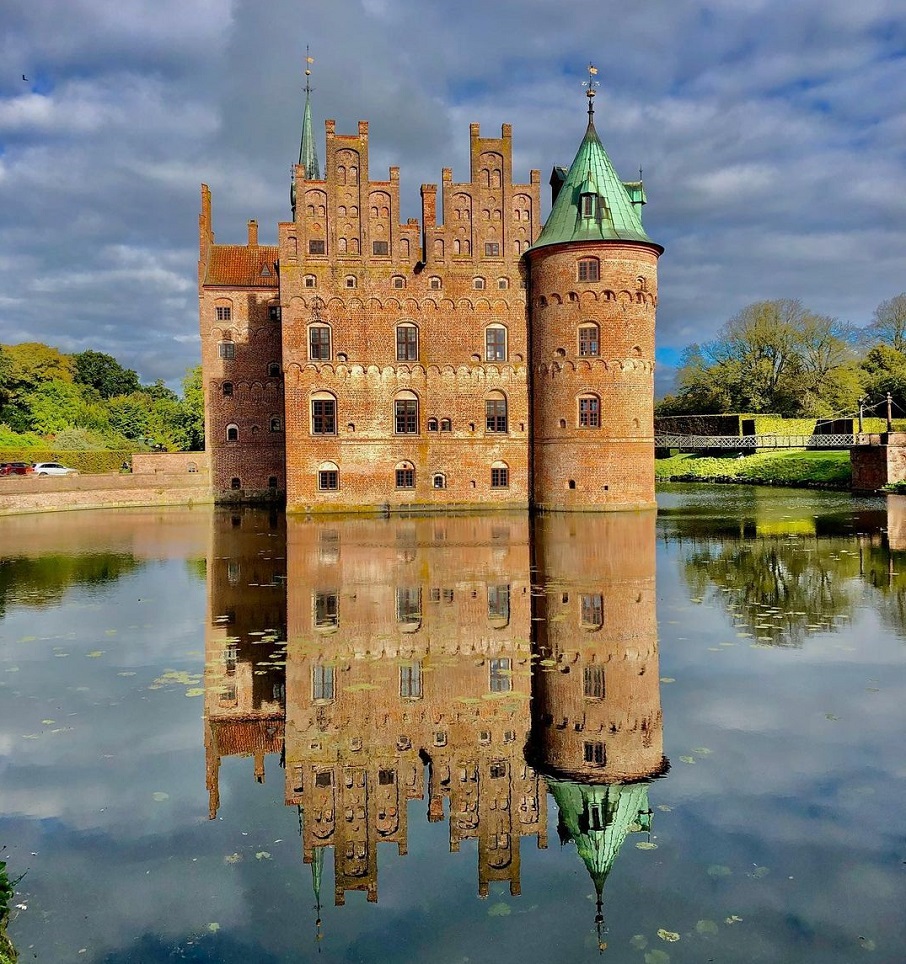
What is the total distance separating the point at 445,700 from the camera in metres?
9.65

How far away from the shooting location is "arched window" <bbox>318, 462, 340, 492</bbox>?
35.6 metres

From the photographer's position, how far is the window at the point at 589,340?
1315 inches

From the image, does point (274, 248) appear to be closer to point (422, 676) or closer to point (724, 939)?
point (422, 676)

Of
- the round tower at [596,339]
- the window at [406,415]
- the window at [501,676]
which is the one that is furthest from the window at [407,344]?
the window at [501,676]

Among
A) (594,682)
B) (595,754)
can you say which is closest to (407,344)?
(594,682)

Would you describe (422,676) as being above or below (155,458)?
below

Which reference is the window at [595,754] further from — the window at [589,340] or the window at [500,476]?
the window at [500,476]

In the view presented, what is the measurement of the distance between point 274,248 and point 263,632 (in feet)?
121

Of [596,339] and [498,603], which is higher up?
[596,339]

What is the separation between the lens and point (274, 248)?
4638 centimetres

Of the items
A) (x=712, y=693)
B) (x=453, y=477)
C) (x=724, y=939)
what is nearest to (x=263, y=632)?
A: (x=712, y=693)

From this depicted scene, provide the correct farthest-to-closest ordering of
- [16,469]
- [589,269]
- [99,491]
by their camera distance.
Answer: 1. [16,469]
2. [99,491]
3. [589,269]

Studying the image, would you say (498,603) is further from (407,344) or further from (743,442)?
(743,442)

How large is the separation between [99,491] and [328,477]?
1250 cm
